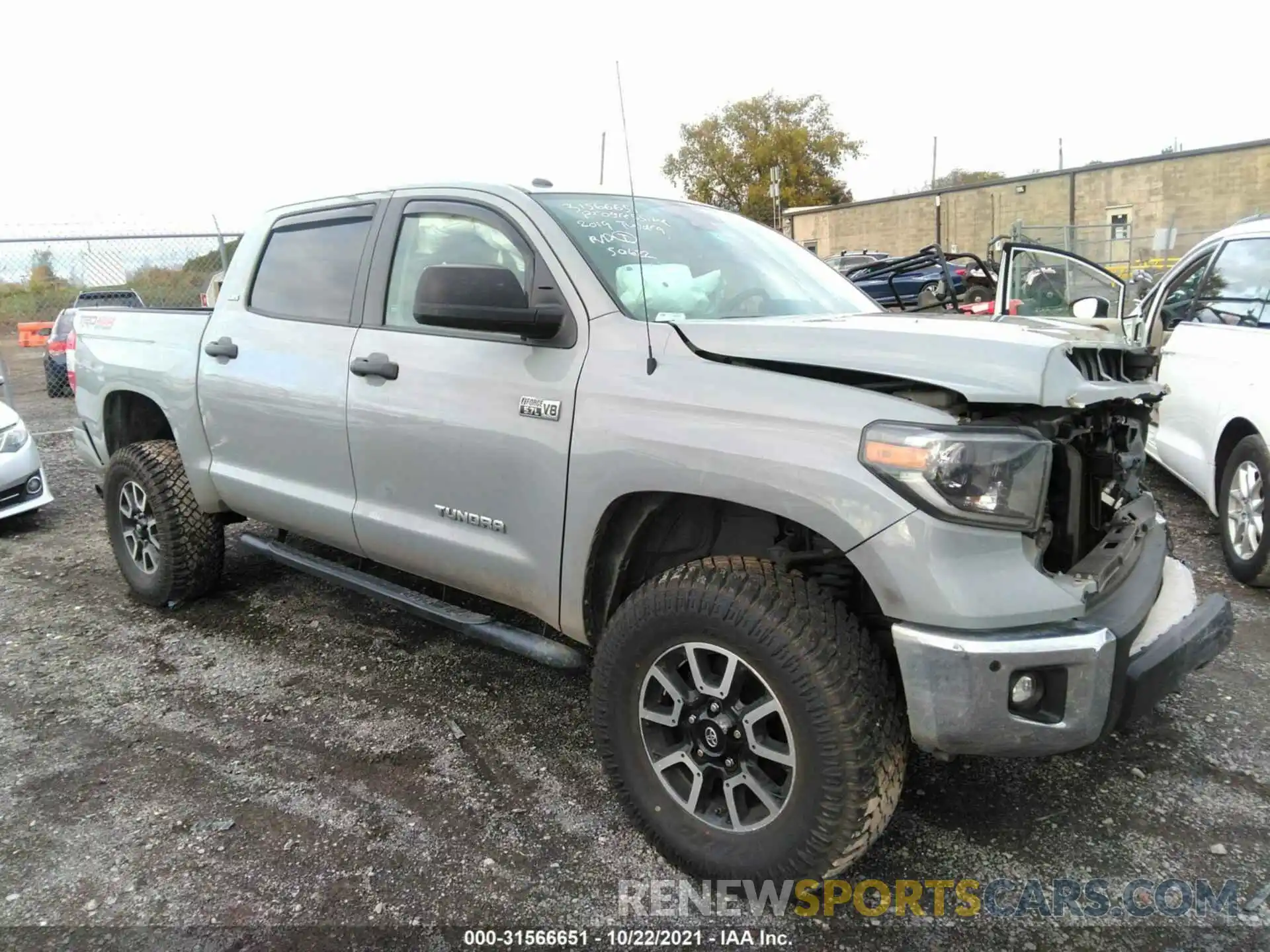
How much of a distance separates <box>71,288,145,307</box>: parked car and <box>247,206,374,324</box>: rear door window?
897 cm

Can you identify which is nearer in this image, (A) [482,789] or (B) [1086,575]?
(B) [1086,575]

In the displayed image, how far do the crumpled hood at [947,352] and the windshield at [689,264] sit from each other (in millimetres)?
394

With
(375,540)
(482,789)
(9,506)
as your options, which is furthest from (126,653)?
(9,506)

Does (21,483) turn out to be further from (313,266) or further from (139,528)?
(313,266)

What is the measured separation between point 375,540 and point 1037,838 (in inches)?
96.7

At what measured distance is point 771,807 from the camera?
7.48ft

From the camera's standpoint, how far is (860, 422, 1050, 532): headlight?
6.57 ft

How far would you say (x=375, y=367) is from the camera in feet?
10.6

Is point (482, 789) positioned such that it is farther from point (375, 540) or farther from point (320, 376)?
point (320, 376)

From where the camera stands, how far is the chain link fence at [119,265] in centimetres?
1050

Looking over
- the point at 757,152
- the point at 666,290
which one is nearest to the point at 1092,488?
the point at 666,290

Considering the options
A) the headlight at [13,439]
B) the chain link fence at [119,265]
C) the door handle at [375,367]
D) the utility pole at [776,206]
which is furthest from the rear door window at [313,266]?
the utility pole at [776,206]

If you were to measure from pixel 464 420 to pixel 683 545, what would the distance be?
0.85 m

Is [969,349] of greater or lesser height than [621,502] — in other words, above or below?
above
